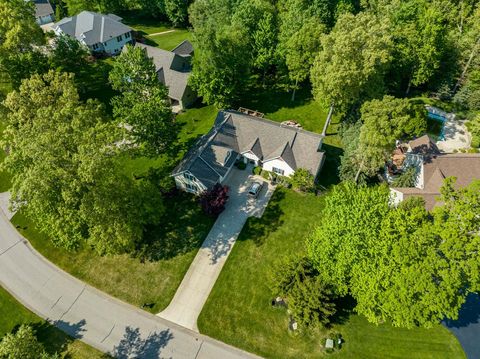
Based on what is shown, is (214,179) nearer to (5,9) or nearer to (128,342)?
(128,342)

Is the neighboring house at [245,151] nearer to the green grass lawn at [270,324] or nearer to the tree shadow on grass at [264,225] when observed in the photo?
the tree shadow on grass at [264,225]

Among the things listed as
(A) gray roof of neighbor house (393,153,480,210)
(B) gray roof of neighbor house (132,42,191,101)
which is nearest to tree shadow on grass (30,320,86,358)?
(B) gray roof of neighbor house (132,42,191,101)

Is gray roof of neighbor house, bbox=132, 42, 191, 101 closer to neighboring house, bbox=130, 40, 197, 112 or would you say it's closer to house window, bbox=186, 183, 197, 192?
neighboring house, bbox=130, 40, 197, 112

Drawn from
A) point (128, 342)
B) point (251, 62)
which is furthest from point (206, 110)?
point (128, 342)

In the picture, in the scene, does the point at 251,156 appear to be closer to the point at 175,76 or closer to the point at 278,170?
the point at 278,170

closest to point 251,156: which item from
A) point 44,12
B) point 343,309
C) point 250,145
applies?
point 250,145
